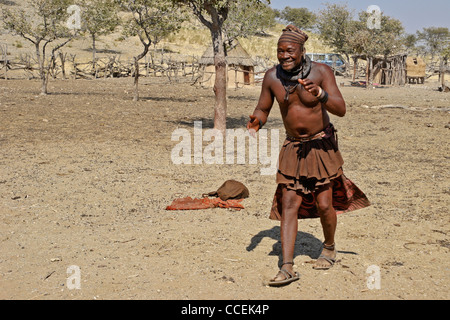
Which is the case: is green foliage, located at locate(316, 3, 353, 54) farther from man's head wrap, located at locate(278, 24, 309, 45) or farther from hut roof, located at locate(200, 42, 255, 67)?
man's head wrap, located at locate(278, 24, 309, 45)

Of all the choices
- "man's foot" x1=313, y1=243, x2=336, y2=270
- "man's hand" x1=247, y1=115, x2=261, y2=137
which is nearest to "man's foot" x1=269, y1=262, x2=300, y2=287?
"man's foot" x1=313, y1=243, x2=336, y2=270

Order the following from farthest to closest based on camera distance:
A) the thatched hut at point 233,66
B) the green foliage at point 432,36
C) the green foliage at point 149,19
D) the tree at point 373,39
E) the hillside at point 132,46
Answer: the green foliage at point 432,36 → the hillside at point 132,46 → the tree at point 373,39 → the thatched hut at point 233,66 → the green foliage at point 149,19

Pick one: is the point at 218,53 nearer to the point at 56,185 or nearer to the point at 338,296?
the point at 56,185

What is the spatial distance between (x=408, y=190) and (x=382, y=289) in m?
3.04

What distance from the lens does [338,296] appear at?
10.7 ft

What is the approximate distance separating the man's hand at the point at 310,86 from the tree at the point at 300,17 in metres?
60.9

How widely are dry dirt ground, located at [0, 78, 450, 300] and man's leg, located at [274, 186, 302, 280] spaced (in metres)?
0.20

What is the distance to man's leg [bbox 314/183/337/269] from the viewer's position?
361 centimetres

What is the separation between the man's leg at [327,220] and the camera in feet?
11.8

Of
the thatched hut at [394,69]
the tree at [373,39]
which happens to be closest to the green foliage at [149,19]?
the tree at [373,39]

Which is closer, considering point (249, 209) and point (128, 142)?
point (249, 209)

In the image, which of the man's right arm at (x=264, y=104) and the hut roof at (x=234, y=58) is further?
the hut roof at (x=234, y=58)

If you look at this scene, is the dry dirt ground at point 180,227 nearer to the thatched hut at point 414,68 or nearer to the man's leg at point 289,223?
the man's leg at point 289,223

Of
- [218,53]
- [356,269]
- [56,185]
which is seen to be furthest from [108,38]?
[356,269]
